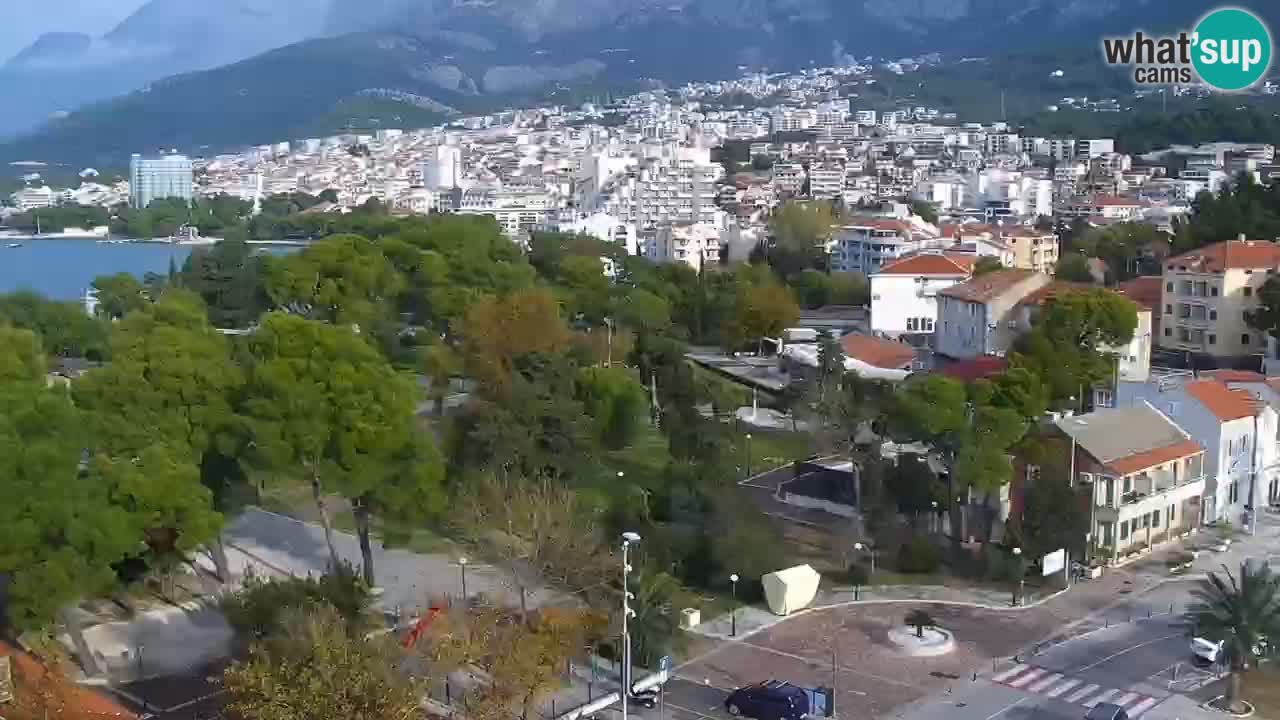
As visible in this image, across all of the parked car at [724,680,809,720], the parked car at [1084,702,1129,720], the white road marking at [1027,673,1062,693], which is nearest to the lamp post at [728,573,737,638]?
the parked car at [724,680,809,720]

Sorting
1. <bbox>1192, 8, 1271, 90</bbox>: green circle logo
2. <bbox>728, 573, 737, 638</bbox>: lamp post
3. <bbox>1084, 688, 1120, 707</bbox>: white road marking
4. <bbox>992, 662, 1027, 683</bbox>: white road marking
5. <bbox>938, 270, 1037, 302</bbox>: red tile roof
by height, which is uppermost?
<bbox>1192, 8, 1271, 90</bbox>: green circle logo

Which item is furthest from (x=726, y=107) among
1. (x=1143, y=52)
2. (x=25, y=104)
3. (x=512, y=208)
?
(x=25, y=104)

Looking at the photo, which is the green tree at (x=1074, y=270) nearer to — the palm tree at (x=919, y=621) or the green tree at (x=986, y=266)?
the green tree at (x=986, y=266)

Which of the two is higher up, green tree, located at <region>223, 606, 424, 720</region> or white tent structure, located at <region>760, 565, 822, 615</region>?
green tree, located at <region>223, 606, 424, 720</region>

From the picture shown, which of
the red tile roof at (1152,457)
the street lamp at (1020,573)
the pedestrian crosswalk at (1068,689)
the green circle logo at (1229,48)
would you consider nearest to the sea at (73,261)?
the green circle logo at (1229,48)

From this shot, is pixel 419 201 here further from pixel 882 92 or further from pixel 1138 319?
pixel 1138 319

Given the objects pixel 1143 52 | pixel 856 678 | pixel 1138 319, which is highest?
pixel 1143 52

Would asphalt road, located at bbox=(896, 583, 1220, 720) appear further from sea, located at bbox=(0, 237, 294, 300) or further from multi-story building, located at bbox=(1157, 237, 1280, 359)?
sea, located at bbox=(0, 237, 294, 300)
